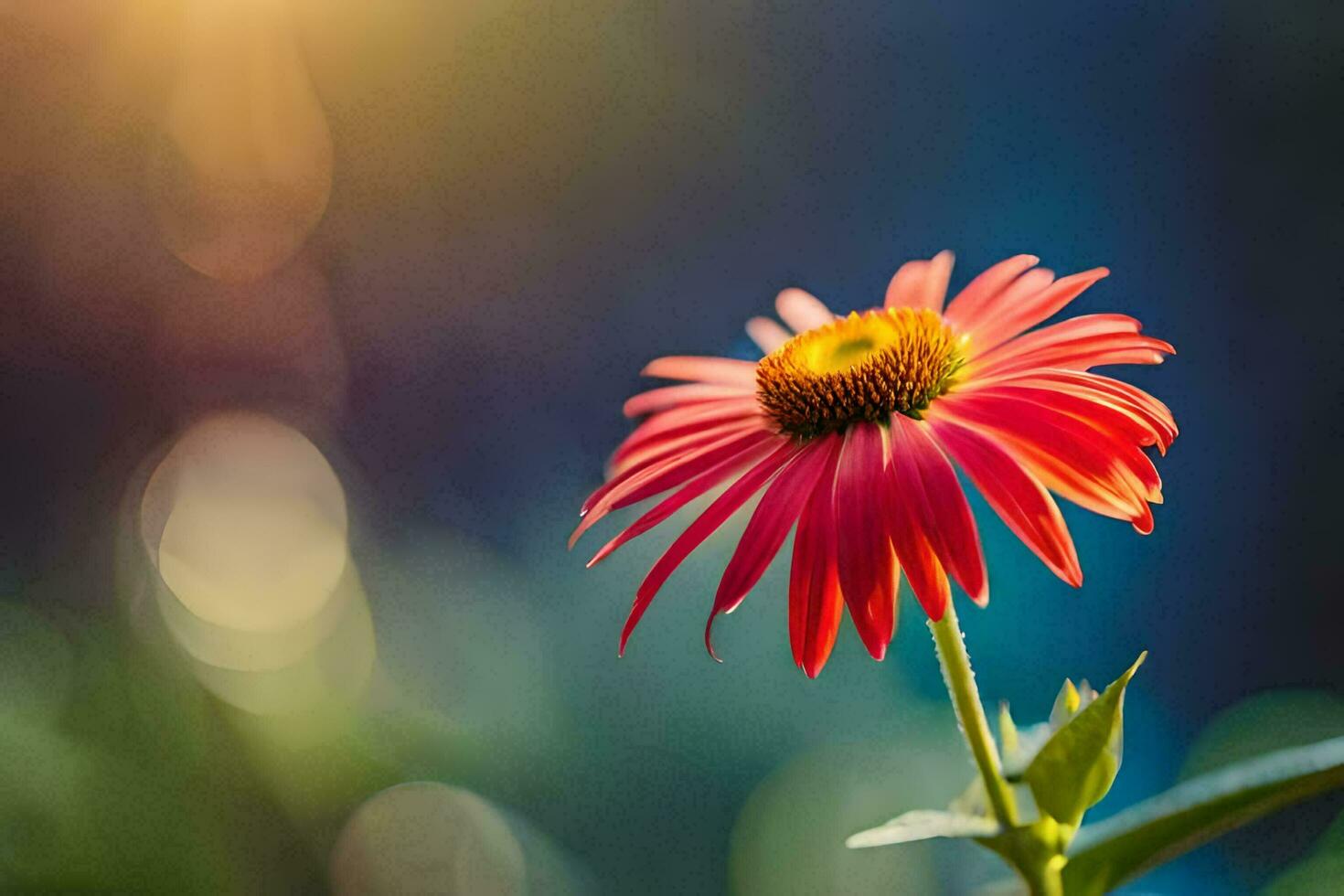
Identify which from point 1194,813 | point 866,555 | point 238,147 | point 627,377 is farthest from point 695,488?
point 238,147

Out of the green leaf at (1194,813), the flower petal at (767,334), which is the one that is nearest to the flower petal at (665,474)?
the flower petal at (767,334)

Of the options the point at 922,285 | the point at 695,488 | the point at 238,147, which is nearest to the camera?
the point at 695,488

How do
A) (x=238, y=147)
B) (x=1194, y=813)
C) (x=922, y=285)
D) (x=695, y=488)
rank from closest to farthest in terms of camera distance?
(x=1194, y=813) → (x=695, y=488) → (x=922, y=285) → (x=238, y=147)

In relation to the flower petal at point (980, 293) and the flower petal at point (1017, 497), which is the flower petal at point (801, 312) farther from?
the flower petal at point (1017, 497)

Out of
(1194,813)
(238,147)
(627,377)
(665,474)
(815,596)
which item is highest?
(238,147)

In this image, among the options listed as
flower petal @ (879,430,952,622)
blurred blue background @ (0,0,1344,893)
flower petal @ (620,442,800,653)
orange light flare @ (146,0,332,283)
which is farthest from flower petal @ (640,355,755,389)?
orange light flare @ (146,0,332,283)

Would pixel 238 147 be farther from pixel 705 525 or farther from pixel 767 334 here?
pixel 705 525

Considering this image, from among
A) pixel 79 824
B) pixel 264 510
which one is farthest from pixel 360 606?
pixel 79 824

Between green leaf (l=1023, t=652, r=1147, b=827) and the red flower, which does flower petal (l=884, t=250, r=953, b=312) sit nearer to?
the red flower
